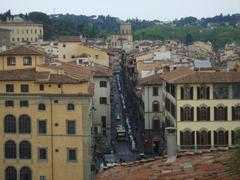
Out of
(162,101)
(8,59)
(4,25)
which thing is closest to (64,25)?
(4,25)

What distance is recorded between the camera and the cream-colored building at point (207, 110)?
39.8 metres

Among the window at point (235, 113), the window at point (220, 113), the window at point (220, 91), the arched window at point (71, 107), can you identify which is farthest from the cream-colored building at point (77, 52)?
the arched window at point (71, 107)

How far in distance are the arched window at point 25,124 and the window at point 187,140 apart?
985 centimetres

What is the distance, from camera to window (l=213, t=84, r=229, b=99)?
39.9m

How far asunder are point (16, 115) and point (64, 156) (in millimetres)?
3708

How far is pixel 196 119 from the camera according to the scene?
131 feet

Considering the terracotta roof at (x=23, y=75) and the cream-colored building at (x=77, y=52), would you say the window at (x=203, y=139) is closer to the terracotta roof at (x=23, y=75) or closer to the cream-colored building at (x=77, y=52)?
the terracotta roof at (x=23, y=75)

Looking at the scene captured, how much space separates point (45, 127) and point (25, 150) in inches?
70.2

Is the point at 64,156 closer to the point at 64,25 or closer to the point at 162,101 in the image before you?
the point at 162,101

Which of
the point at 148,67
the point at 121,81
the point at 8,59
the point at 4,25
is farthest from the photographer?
the point at 4,25

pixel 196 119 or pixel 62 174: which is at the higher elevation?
pixel 196 119

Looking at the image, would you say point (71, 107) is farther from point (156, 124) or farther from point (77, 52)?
point (77, 52)

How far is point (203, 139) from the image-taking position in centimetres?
4025

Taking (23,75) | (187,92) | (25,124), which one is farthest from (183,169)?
(187,92)
